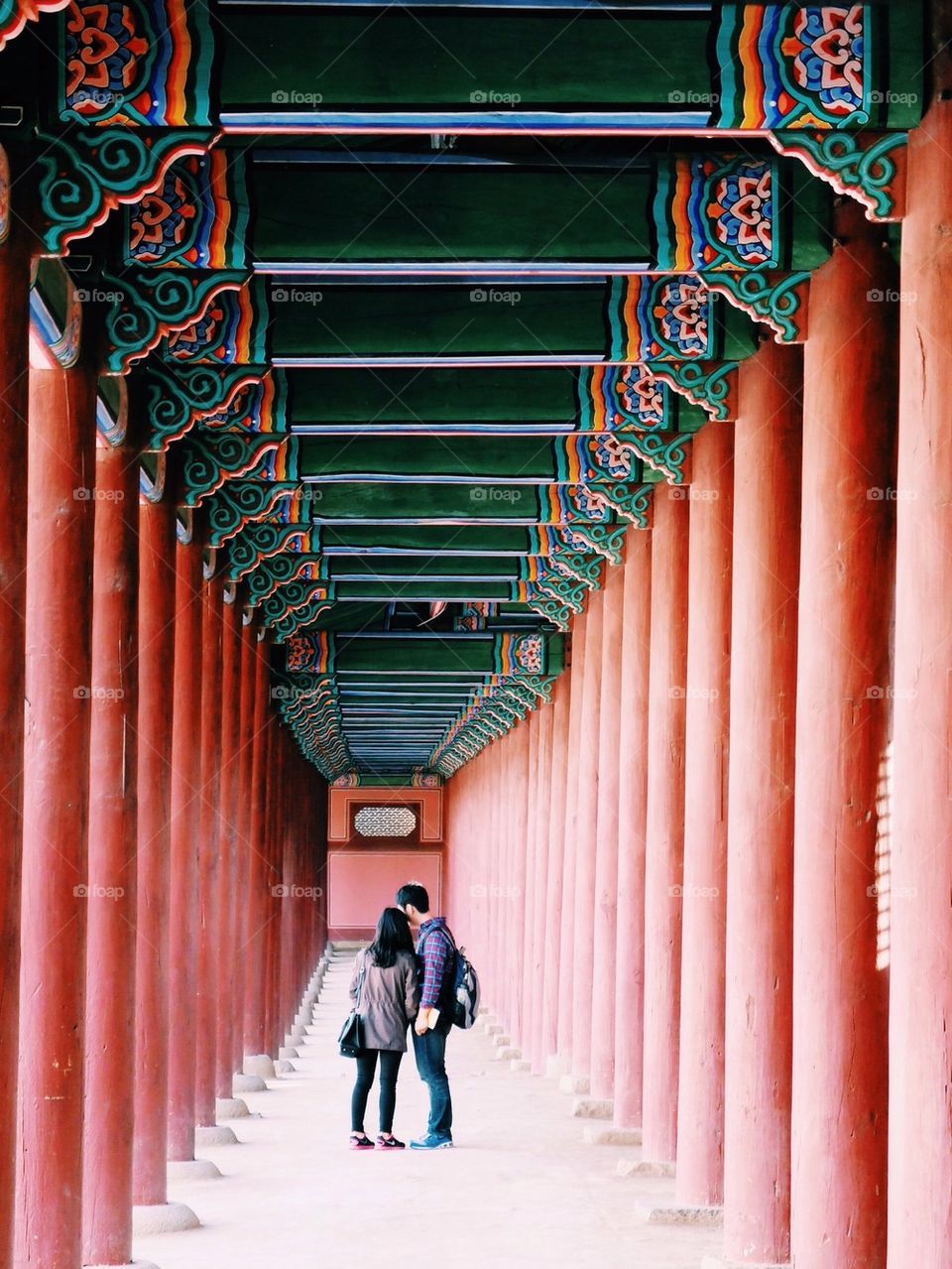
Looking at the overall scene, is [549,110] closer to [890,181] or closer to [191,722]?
[890,181]

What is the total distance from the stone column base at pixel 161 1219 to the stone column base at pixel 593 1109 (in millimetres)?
5909

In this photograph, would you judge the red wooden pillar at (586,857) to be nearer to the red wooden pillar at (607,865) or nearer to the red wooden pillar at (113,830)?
the red wooden pillar at (607,865)

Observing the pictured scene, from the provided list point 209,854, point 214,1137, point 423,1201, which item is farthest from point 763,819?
point 209,854

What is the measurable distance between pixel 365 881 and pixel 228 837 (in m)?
39.3

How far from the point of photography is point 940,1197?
246 inches

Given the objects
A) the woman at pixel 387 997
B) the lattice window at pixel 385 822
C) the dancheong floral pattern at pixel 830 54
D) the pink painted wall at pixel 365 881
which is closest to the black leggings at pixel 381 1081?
the woman at pixel 387 997

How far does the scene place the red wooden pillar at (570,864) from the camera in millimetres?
19734

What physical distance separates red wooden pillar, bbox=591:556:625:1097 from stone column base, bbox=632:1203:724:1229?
18.1 ft

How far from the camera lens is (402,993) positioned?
45.0 ft

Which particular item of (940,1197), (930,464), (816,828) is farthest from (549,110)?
(940,1197)

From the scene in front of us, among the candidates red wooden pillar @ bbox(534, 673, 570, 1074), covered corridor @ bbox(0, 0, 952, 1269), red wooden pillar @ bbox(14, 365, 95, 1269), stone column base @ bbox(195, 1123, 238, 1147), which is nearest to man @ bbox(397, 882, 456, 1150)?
covered corridor @ bbox(0, 0, 952, 1269)

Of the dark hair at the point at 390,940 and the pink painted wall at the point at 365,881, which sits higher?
the dark hair at the point at 390,940

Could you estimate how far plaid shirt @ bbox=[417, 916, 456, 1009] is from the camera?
13.7 meters

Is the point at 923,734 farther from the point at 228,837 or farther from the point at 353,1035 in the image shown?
the point at 228,837
